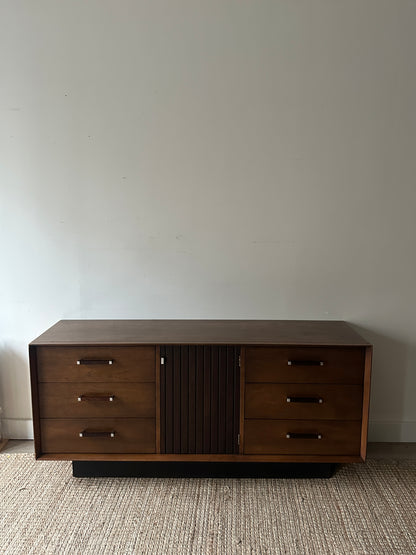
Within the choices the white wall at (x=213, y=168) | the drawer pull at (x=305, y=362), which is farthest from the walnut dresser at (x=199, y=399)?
the white wall at (x=213, y=168)

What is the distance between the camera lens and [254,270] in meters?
2.22

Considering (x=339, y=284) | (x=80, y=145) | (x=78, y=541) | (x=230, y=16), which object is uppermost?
(x=230, y=16)

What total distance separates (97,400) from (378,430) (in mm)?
1452

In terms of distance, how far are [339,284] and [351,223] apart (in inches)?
12.1

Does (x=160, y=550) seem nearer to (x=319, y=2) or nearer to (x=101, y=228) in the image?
(x=101, y=228)

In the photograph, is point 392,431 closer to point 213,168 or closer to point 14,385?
point 213,168

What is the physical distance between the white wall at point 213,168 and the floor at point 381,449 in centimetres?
8

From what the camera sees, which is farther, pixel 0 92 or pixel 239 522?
pixel 0 92

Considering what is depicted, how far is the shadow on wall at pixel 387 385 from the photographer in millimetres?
2260

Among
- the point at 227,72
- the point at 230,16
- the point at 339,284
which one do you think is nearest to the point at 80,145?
the point at 227,72

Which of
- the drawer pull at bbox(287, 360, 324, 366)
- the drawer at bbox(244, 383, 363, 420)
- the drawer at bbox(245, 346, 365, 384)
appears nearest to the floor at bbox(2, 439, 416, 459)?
the drawer at bbox(244, 383, 363, 420)

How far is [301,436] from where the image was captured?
1913 millimetres

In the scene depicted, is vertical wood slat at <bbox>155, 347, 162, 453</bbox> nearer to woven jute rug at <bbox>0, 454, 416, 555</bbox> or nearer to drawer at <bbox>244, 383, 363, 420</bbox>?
woven jute rug at <bbox>0, 454, 416, 555</bbox>

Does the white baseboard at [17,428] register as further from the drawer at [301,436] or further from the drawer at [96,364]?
the drawer at [301,436]
